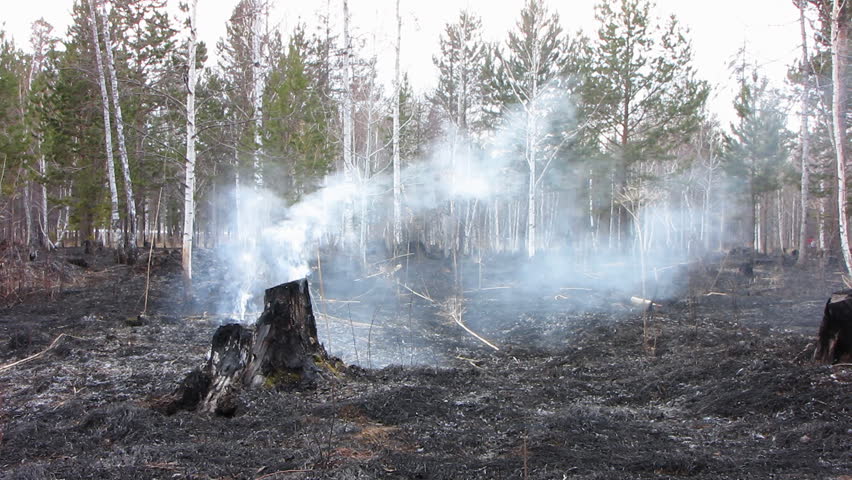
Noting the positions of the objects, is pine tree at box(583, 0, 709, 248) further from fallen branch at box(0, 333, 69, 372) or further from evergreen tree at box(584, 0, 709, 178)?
fallen branch at box(0, 333, 69, 372)

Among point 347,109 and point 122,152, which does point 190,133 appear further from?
point 347,109

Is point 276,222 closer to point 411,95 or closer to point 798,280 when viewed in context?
point 411,95

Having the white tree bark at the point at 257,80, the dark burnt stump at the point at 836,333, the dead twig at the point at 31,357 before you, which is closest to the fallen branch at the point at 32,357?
the dead twig at the point at 31,357

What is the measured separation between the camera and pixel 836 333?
592cm

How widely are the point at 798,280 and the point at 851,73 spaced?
6217mm

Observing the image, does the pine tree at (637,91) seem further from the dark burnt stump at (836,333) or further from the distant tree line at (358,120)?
the dark burnt stump at (836,333)

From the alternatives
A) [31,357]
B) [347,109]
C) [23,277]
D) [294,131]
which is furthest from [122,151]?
[31,357]

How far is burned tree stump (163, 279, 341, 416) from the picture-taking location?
538cm

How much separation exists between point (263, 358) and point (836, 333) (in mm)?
6208

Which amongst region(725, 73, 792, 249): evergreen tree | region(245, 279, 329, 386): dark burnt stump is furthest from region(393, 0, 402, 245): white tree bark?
region(725, 73, 792, 249): evergreen tree

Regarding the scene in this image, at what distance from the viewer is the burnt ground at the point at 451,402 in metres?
3.88

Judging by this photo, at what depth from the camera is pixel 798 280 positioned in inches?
671

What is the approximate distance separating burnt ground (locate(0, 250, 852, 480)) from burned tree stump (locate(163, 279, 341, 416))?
24cm

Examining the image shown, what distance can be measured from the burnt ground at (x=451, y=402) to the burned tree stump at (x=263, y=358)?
24 centimetres
